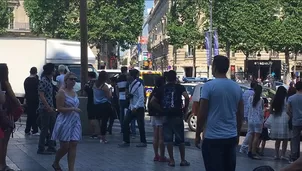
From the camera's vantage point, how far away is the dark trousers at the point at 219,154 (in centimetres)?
699

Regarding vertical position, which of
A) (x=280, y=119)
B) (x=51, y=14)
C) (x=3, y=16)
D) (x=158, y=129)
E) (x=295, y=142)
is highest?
(x=3, y=16)

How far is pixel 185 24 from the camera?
2117 inches

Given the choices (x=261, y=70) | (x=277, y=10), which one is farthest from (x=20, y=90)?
(x=261, y=70)

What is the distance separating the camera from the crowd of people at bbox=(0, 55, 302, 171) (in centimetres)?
719

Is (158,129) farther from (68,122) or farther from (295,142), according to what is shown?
(295,142)

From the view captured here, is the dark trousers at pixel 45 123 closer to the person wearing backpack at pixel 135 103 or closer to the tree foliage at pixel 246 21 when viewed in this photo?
the person wearing backpack at pixel 135 103

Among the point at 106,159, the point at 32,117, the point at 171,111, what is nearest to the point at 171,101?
the point at 171,111

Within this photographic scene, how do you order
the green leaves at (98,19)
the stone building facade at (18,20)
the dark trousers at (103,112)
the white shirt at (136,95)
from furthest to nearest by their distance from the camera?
1. the stone building facade at (18,20)
2. the green leaves at (98,19)
3. the dark trousers at (103,112)
4. the white shirt at (136,95)

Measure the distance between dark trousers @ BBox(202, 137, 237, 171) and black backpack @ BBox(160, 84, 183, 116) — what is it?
3.98 m

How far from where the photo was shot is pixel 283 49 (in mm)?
52781

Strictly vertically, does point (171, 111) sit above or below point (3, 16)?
below

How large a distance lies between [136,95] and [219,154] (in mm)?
6964

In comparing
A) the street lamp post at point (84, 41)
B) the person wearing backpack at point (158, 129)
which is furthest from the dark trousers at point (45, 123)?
the street lamp post at point (84, 41)

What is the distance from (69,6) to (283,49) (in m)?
18.6
